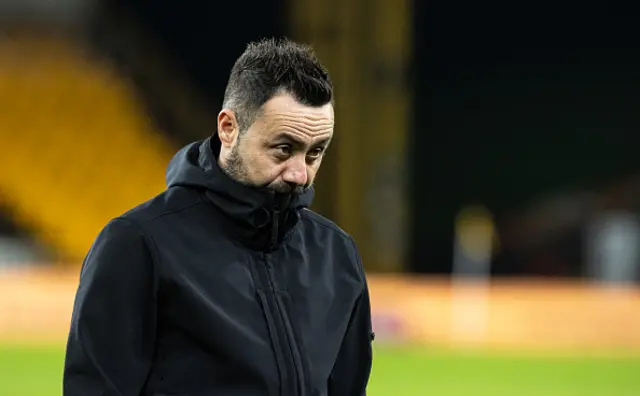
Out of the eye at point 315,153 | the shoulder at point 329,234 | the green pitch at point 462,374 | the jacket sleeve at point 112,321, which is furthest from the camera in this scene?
the green pitch at point 462,374

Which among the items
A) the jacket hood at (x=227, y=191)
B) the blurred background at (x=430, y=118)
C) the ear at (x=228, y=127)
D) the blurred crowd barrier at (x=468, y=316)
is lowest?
the blurred crowd barrier at (x=468, y=316)

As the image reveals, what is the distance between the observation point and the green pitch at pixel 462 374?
32.8 ft

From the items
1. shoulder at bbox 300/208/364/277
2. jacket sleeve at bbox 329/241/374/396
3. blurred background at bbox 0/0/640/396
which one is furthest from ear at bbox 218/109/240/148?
blurred background at bbox 0/0/640/396

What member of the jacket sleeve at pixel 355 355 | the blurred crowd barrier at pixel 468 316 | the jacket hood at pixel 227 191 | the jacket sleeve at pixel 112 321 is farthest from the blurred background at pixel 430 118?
the jacket sleeve at pixel 112 321

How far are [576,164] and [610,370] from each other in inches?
365

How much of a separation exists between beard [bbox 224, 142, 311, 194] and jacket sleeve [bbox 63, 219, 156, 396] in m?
0.22

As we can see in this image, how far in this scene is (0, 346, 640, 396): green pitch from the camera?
10.0 m

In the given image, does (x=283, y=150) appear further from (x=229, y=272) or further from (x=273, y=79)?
(x=229, y=272)

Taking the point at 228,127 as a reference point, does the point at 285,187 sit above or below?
below

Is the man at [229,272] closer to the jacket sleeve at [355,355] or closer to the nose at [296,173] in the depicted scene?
the nose at [296,173]

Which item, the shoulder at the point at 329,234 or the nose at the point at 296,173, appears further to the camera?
the shoulder at the point at 329,234

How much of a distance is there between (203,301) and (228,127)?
0.32 meters

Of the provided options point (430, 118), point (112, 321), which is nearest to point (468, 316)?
point (430, 118)

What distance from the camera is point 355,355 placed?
259cm
